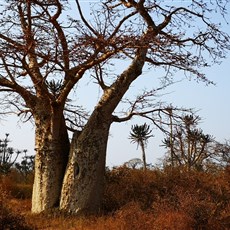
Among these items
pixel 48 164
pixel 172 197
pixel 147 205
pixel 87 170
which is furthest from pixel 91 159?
pixel 172 197

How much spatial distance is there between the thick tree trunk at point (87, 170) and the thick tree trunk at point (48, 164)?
30cm

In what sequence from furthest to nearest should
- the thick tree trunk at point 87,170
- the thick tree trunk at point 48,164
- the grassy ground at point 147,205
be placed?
Answer: the thick tree trunk at point 48,164
the thick tree trunk at point 87,170
the grassy ground at point 147,205

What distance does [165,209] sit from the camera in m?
7.89

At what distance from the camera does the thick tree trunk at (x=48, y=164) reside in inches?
380

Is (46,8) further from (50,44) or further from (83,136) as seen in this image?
(83,136)

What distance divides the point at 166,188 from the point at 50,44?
16.7 ft

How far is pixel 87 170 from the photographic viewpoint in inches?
369

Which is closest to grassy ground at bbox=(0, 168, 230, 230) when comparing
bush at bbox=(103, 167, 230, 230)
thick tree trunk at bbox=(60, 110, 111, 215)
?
bush at bbox=(103, 167, 230, 230)

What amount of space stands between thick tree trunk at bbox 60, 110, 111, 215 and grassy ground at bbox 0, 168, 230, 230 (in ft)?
1.18

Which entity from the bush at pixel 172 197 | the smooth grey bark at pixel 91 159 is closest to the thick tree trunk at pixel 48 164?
the smooth grey bark at pixel 91 159

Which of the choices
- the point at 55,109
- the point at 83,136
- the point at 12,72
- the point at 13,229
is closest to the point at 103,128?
the point at 83,136

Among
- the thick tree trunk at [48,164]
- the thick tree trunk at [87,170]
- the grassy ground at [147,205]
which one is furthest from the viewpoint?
the thick tree trunk at [48,164]

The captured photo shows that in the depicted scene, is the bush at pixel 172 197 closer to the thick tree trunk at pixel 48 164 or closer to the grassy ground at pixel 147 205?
the grassy ground at pixel 147 205

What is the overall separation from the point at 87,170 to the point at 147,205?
1.66 meters
